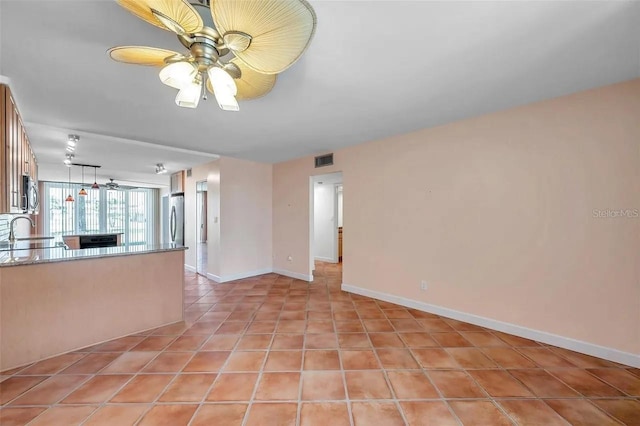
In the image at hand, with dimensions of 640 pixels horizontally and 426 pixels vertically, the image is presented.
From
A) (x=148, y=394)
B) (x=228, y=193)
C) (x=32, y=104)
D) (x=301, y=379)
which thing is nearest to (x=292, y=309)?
(x=301, y=379)

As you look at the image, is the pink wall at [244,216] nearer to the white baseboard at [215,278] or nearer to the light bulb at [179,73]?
the white baseboard at [215,278]

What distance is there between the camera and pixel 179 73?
131cm

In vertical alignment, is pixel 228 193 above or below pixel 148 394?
above

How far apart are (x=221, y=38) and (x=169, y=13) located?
0.22 m

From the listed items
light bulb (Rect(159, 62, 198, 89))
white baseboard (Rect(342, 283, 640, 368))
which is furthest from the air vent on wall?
light bulb (Rect(159, 62, 198, 89))

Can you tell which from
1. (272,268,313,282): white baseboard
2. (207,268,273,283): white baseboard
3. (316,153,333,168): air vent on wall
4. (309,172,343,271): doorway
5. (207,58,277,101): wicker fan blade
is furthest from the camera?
(309,172,343,271): doorway

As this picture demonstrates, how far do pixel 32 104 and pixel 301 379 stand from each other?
3600 millimetres

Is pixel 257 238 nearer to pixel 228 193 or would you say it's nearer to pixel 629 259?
pixel 228 193

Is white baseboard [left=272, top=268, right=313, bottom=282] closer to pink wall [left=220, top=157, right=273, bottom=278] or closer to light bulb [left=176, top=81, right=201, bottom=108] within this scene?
pink wall [left=220, top=157, right=273, bottom=278]

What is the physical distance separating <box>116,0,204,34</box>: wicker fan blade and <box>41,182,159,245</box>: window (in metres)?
7.27

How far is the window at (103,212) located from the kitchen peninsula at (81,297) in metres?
4.92

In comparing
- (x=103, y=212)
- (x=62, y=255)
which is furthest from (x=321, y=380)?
(x=103, y=212)

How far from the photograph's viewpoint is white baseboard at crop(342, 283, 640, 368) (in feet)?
7.12

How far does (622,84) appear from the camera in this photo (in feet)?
7.10
